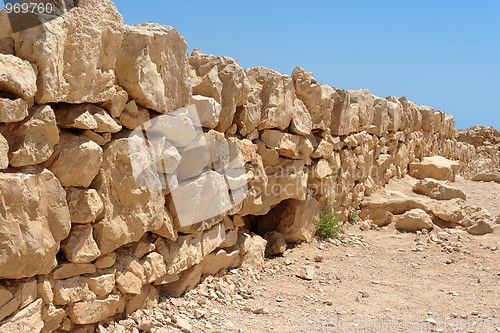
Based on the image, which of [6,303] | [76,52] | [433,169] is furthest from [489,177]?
[6,303]

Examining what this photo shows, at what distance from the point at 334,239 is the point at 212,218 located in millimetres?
2333

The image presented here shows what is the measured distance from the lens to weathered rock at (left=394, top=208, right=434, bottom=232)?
6.88 metres

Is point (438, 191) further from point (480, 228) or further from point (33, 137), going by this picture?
point (33, 137)

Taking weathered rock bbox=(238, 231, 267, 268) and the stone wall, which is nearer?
the stone wall

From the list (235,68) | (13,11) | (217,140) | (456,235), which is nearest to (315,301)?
(217,140)

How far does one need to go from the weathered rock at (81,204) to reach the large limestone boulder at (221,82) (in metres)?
1.58

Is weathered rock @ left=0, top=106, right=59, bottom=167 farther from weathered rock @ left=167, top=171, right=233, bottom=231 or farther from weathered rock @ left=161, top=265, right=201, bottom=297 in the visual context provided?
weathered rock @ left=161, top=265, right=201, bottom=297

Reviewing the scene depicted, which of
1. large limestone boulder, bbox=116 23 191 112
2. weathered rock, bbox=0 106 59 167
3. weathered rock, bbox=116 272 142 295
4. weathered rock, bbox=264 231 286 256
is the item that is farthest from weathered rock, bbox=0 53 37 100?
weathered rock, bbox=264 231 286 256

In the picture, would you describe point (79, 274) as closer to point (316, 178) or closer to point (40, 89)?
point (40, 89)

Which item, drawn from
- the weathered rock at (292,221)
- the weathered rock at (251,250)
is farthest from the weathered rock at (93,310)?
the weathered rock at (292,221)

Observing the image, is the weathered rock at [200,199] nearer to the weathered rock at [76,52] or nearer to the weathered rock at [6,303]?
the weathered rock at [76,52]

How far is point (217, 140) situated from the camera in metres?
4.57

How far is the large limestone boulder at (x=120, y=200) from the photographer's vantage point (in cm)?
344

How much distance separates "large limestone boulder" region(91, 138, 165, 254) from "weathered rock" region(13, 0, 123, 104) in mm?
402
